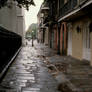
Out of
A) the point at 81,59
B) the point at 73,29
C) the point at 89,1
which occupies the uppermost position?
the point at 89,1

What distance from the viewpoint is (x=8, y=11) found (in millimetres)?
23891

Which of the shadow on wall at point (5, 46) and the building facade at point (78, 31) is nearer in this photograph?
the shadow on wall at point (5, 46)

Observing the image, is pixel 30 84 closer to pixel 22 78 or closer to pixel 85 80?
pixel 22 78

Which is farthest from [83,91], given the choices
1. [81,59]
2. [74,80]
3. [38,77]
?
[81,59]

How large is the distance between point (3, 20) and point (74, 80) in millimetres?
16035

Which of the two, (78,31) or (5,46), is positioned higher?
(78,31)

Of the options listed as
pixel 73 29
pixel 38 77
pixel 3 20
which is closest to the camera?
pixel 38 77

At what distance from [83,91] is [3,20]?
692 inches

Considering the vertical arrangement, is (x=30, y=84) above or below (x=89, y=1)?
below

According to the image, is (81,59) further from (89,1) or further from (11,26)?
(11,26)

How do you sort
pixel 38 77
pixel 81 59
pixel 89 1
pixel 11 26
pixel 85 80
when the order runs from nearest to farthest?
pixel 85 80 < pixel 38 77 < pixel 89 1 < pixel 81 59 < pixel 11 26

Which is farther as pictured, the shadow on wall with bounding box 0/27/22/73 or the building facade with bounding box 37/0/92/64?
the building facade with bounding box 37/0/92/64

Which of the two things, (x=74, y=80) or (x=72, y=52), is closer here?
(x=74, y=80)

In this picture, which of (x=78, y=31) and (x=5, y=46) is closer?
(x=5, y=46)
